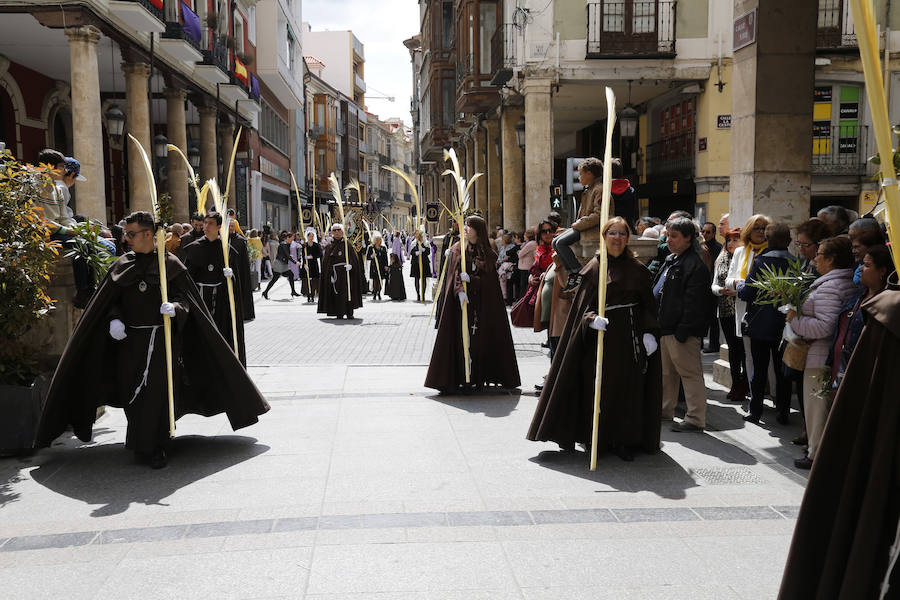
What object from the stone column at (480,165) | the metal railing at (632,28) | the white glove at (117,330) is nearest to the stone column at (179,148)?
the metal railing at (632,28)

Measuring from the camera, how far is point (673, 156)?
24547mm

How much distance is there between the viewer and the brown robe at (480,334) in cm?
866

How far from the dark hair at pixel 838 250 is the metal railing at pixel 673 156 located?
17.6m

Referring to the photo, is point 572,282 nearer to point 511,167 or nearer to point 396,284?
point 396,284

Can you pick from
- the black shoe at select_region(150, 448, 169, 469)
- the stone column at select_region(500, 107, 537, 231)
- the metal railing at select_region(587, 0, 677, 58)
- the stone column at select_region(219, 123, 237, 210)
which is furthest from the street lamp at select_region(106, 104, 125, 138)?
the black shoe at select_region(150, 448, 169, 469)

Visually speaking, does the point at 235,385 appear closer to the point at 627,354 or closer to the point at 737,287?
the point at 627,354

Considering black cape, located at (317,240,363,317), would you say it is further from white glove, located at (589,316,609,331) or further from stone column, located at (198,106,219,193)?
white glove, located at (589,316,609,331)

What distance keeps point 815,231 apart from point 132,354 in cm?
509

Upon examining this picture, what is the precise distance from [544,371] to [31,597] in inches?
268

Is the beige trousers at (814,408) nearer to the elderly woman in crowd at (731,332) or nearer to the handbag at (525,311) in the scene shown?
the elderly woman in crowd at (731,332)

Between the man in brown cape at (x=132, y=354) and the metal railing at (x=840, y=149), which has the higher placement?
the metal railing at (x=840, y=149)

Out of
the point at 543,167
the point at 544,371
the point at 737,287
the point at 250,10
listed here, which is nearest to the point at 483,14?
the point at 543,167

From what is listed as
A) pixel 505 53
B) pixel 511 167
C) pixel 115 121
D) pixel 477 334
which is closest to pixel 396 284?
pixel 511 167

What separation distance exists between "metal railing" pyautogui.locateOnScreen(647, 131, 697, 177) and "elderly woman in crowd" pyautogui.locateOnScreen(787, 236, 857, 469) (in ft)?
57.8
